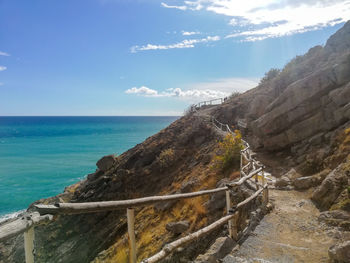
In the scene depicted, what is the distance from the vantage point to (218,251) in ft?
16.3

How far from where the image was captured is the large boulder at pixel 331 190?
7.57m

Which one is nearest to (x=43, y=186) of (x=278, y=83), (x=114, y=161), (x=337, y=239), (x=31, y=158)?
(x=114, y=161)

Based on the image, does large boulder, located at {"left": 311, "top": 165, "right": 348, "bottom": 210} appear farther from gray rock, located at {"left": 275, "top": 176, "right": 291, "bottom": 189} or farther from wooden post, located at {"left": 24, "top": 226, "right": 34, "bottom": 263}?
wooden post, located at {"left": 24, "top": 226, "right": 34, "bottom": 263}

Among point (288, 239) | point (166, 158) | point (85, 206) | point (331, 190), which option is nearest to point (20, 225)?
point (85, 206)

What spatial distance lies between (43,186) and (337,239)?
3880cm

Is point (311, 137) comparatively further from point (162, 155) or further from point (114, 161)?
point (114, 161)

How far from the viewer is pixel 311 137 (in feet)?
49.1

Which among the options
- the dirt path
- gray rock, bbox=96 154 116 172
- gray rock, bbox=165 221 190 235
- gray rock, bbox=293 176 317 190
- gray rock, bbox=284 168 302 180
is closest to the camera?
the dirt path

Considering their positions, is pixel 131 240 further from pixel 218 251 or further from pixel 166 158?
pixel 166 158

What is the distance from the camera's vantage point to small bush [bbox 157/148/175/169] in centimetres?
2309

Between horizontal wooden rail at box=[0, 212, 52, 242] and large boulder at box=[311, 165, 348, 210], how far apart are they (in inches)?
306

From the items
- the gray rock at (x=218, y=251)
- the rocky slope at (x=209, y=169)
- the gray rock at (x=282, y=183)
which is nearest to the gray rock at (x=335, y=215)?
the rocky slope at (x=209, y=169)

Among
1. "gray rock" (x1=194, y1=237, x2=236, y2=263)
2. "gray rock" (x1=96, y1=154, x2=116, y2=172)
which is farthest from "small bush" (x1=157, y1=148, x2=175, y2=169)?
"gray rock" (x1=194, y1=237, x2=236, y2=263)

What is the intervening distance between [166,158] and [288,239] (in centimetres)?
1784
